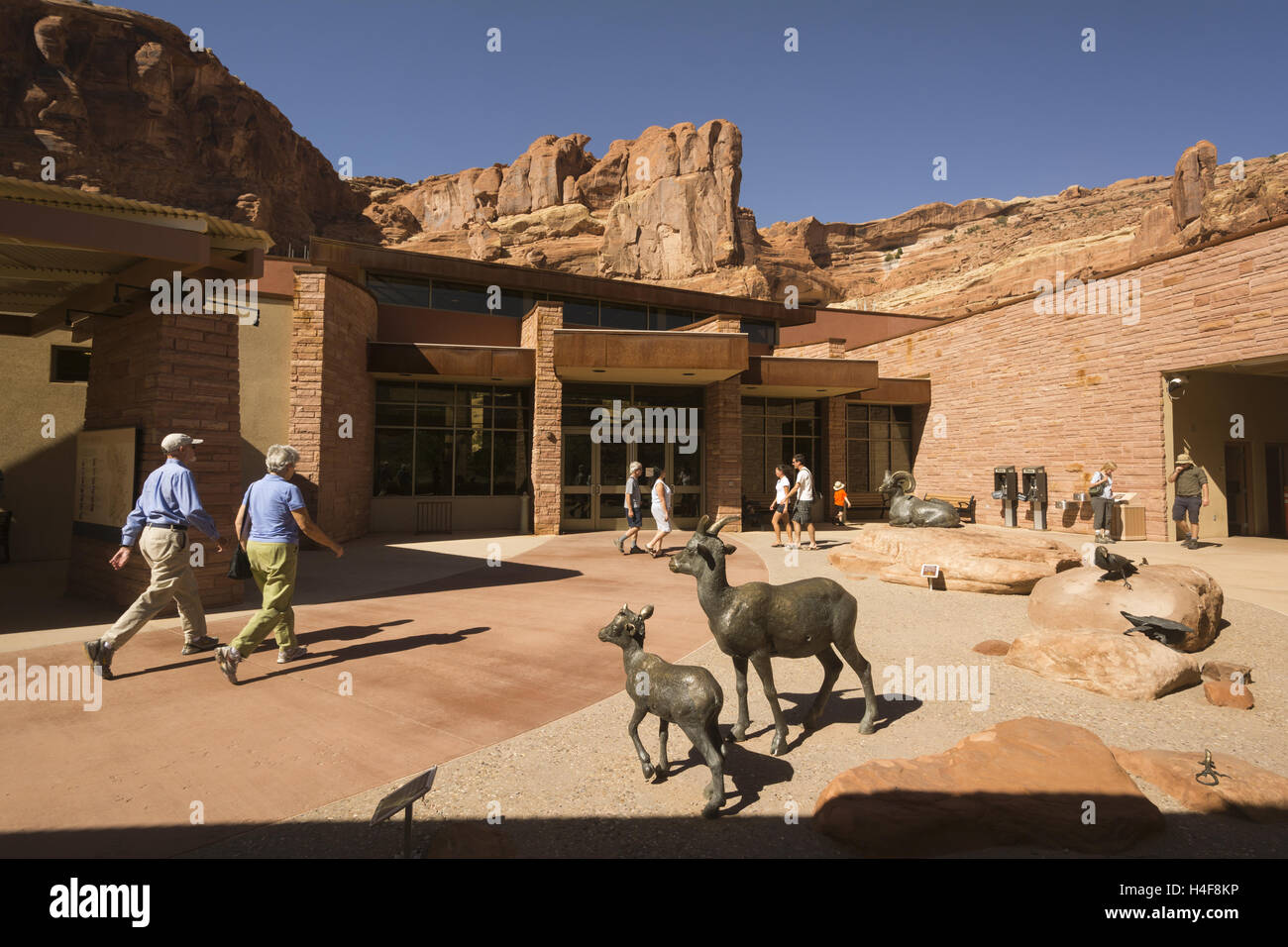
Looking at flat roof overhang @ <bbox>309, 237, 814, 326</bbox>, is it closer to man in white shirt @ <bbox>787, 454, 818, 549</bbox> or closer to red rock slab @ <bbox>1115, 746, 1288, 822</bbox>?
man in white shirt @ <bbox>787, 454, 818, 549</bbox>

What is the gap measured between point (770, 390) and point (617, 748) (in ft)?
50.1

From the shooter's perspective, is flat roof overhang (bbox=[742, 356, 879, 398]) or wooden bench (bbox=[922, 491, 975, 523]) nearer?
flat roof overhang (bbox=[742, 356, 879, 398])

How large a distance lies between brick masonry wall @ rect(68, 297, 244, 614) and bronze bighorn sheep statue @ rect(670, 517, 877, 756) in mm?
5782

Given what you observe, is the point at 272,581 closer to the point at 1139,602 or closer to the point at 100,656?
the point at 100,656

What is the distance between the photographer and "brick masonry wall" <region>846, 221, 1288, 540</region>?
11195 millimetres

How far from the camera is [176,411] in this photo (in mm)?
6230

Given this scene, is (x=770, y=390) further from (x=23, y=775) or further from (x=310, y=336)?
(x=23, y=775)

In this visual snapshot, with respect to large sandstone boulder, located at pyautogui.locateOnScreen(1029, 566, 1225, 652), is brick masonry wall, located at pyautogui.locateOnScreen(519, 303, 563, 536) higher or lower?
higher

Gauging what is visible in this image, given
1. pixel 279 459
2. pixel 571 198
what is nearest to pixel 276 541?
pixel 279 459

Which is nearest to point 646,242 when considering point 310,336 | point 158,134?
point 158,134

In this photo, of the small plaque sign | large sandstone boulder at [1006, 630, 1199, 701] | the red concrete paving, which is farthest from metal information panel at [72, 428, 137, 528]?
large sandstone boulder at [1006, 630, 1199, 701]

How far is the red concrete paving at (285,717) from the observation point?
2.58 metres

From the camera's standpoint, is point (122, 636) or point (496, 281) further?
point (496, 281)

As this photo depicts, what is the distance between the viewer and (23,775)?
2.87 meters
